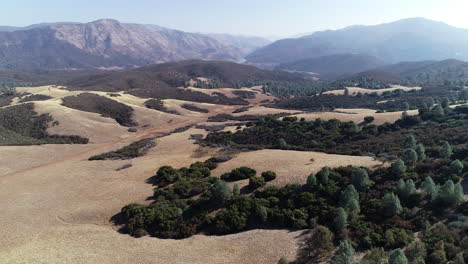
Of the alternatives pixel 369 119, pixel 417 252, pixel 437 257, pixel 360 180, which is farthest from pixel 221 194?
pixel 369 119

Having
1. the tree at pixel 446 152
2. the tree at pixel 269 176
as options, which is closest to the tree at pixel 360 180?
the tree at pixel 269 176

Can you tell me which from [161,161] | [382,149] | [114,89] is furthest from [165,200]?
[114,89]

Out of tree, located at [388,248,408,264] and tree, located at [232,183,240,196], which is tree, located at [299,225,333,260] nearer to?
tree, located at [388,248,408,264]

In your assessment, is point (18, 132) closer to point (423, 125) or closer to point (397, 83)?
point (423, 125)

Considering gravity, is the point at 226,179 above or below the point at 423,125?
below

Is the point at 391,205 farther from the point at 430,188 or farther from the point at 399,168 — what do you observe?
the point at 399,168

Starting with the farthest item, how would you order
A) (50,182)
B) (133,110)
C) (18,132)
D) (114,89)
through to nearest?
(114,89), (133,110), (18,132), (50,182)
